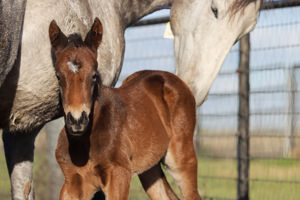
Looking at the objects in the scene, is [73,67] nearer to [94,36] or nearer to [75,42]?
[75,42]

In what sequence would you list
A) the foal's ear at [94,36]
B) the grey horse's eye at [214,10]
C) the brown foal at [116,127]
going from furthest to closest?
the grey horse's eye at [214,10]
the foal's ear at [94,36]
the brown foal at [116,127]

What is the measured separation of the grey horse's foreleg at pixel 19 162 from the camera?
2.76 meters

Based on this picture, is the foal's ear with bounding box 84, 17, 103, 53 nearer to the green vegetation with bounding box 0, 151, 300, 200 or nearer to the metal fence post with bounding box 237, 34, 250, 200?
the metal fence post with bounding box 237, 34, 250, 200

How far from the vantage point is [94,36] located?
2199mm

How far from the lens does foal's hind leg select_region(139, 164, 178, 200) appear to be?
110 inches

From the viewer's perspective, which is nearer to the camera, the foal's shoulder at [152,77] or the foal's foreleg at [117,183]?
the foal's foreleg at [117,183]

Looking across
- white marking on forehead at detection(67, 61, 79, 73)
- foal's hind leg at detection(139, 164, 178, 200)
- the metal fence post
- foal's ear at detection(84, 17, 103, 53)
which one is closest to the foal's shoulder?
foal's hind leg at detection(139, 164, 178, 200)

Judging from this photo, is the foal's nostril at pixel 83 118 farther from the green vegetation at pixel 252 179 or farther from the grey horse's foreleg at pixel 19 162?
the green vegetation at pixel 252 179

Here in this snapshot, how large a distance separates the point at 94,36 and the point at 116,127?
44cm

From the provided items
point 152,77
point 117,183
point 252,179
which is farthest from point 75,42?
point 252,179

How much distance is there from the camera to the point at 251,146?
446 cm

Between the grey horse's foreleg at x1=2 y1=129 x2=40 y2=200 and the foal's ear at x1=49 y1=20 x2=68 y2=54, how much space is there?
0.81m

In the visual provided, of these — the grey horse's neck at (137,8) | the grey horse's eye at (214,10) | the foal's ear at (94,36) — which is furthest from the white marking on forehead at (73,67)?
the grey horse's eye at (214,10)

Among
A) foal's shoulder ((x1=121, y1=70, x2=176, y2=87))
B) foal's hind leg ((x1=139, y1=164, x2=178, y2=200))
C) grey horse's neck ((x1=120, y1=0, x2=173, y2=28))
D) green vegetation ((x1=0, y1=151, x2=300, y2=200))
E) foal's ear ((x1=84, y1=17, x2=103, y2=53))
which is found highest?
foal's ear ((x1=84, y1=17, x2=103, y2=53))
